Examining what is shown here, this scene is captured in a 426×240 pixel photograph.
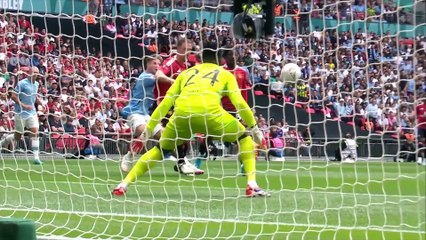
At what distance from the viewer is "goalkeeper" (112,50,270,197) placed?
10.8 m

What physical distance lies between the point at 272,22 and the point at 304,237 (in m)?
1.72

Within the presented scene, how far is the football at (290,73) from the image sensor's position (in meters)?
9.01

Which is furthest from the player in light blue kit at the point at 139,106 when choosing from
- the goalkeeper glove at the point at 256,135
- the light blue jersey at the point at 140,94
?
the goalkeeper glove at the point at 256,135

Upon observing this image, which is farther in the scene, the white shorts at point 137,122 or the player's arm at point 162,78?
the white shorts at point 137,122

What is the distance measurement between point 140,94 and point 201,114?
4.50 metres

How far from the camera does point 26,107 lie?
12367 mm

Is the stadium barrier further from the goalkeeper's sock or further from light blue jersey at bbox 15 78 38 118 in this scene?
the goalkeeper's sock

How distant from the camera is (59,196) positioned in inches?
448

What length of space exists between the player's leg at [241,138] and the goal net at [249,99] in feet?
0.84

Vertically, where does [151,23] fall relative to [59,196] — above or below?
above

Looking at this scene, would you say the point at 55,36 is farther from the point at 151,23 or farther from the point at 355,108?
the point at 355,108

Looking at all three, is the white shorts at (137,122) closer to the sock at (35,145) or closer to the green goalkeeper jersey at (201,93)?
the sock at (35,145)

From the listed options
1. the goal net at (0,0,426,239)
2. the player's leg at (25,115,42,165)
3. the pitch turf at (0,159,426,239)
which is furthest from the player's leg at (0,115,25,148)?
the pitch turf at (0,159,426,239)

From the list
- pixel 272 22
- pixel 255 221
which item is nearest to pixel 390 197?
pixel 255 221
